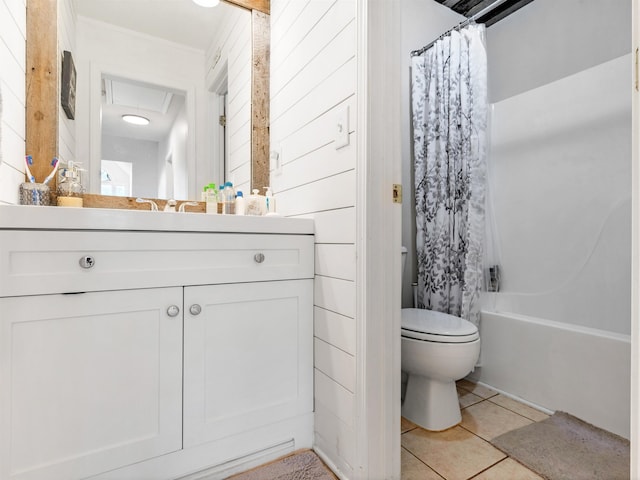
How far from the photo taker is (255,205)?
1.56 meters

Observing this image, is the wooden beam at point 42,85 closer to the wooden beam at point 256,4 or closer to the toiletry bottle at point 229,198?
the toiletry bottle at point 229,198

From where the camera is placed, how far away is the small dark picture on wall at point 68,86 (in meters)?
1.33

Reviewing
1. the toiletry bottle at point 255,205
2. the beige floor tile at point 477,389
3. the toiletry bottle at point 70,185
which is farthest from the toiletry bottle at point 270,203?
the beige floor tile at point 477,389

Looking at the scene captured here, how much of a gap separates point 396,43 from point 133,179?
118 centimetres

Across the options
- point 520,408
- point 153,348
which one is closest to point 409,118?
point 520,408

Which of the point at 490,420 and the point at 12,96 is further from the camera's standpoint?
the point at 490,420

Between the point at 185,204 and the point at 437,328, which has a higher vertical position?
the point at 185,204

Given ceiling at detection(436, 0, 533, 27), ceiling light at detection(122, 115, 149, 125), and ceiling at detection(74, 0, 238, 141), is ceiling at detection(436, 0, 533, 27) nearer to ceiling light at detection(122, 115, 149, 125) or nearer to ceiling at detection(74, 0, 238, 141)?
ceiling at detection(74, 0, 238, 141)

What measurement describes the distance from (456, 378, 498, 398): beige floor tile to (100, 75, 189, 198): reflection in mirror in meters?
1.83

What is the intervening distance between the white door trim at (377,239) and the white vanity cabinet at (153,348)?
31cm

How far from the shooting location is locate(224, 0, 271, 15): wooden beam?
1669 millimetres

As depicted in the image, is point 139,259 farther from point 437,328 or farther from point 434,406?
point 434,406

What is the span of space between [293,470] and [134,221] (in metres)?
0.99

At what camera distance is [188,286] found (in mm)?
A: 1126
